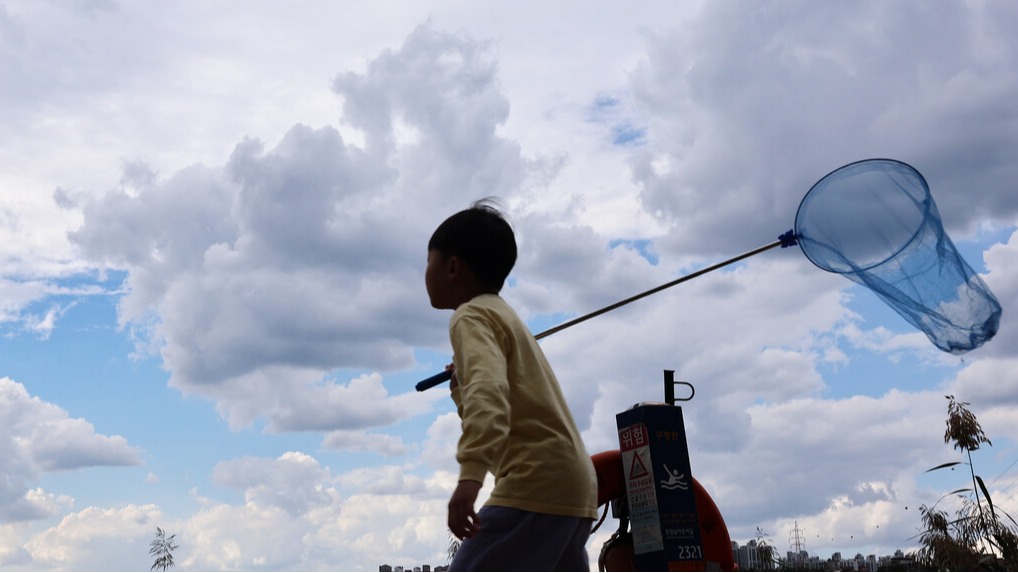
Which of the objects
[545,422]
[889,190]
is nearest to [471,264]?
[545,422]

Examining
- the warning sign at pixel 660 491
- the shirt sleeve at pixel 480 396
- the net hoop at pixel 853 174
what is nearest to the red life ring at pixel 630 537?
the warning sign at pixel 660 491

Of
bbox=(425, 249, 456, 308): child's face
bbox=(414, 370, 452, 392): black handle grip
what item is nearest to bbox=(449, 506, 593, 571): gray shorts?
bbox=(425, 249, 456, 308): child's face

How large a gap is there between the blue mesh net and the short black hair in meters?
2.63

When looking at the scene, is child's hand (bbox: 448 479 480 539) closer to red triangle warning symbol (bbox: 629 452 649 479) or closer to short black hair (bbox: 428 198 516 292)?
short black hair (bbox: 428 198 516 292)

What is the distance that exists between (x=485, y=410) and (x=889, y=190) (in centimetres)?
357

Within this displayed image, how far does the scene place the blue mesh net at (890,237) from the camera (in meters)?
5.18

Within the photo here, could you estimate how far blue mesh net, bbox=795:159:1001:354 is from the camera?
17.0 feet

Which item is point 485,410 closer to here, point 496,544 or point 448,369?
point 496,544

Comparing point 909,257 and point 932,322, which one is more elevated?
point 909,257

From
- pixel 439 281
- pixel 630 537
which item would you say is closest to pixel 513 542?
pixel 439 281

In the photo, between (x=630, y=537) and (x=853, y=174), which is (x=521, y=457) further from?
(x=853, y=174)

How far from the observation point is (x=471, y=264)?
3072 millimetres

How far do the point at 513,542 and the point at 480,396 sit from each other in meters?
0.49

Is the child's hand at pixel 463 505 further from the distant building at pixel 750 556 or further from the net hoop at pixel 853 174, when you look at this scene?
the distant building at pixel 750 556
